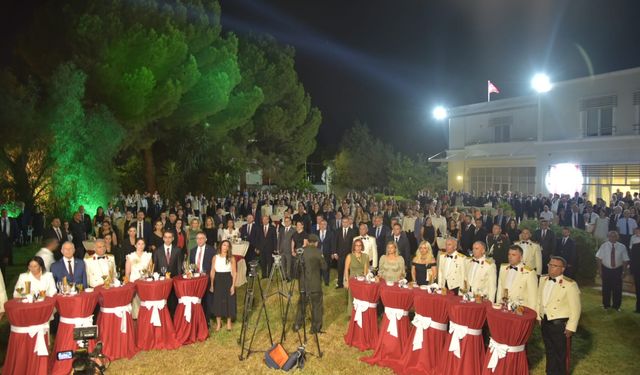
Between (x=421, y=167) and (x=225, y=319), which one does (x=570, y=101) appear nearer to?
(x=421, y=167)

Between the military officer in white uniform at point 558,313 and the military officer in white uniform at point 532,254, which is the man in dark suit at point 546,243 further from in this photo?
the military officer in white uniform at point 558,313

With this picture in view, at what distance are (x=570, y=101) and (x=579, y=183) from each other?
5072 mm

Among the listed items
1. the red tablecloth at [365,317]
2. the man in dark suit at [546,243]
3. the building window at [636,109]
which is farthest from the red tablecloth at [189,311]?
the building window at [636,109]

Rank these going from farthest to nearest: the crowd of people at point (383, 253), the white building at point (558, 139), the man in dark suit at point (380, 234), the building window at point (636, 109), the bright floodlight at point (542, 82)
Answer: the bright floodlight at point (542, 82), the white building at point (558, 139), the building window at point (636, 109), the man in dark suit at point (380, 234), the crowd of people at point (383, 253)

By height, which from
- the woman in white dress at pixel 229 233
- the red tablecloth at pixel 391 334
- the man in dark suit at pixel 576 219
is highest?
the man in dark suit at pixel 576 219

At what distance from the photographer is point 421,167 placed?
33781 millimetres

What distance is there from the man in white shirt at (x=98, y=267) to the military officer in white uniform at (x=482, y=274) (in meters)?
5.94

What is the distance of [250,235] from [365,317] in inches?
219

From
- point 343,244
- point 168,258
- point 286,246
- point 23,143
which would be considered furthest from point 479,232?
point 23,143

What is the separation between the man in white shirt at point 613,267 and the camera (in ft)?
30.9

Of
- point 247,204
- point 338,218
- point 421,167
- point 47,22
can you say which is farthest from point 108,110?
point 421,167

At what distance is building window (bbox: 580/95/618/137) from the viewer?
2659 cm

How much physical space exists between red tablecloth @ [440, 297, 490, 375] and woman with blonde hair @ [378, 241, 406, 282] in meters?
→ 1.75

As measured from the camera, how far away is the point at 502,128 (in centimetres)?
3497
